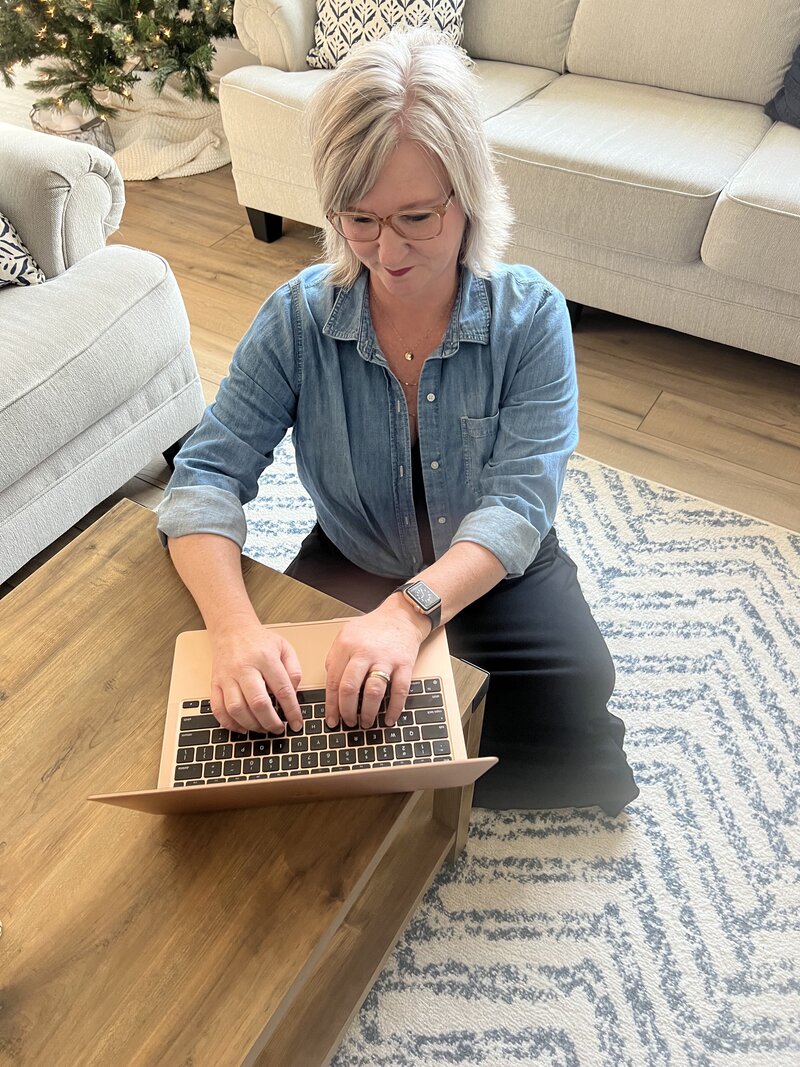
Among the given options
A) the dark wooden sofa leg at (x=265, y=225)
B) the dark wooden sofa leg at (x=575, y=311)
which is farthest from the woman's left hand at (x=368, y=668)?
the dark wooden sofa leg at (x=265, y=225)

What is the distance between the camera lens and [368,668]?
2.84ft

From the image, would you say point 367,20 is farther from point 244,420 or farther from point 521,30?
point 244,420

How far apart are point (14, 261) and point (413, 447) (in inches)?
40.4

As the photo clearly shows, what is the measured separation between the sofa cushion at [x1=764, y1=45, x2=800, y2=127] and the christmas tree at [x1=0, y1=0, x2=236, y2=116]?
169cm

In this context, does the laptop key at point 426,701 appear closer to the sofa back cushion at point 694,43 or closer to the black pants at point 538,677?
the black pants at point 538,677

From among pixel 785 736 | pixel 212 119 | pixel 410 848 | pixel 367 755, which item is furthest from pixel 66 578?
pixel 212 119

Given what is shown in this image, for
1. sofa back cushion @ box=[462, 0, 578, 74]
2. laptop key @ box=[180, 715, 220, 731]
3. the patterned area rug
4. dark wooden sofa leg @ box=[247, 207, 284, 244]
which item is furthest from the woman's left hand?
sofa back cushion @ box=[462, 0, 578, 74]

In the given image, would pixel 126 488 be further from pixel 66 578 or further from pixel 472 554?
pixel 472 554

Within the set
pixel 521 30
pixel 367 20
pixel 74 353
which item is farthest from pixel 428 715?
pixel 521 30

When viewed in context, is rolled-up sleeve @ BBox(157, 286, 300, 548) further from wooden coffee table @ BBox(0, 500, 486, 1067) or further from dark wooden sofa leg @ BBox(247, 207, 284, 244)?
dark wooden sofa leg @ BBox(247, 207, 284, 244)

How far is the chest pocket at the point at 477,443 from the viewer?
1120mm

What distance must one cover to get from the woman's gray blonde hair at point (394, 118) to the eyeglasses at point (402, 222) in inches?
0.5

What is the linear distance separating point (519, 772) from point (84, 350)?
1090mm

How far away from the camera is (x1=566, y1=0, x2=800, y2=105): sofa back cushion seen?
2068 millimetres
